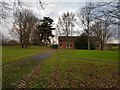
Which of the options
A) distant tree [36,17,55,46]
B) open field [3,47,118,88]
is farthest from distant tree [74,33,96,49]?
open field [3,47,118,88]

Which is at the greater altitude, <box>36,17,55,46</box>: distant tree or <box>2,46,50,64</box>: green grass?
<box>36,17,55,46</box>: distant tree

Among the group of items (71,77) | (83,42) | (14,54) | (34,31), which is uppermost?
(34,31)

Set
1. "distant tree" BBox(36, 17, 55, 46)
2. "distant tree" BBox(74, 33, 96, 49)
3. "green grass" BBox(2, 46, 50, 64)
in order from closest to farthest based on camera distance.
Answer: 1. "green grass" BBox(2, 46, 50, 64)
2. "distant tree" BBox(74, 33, 96, 49)
3. "distant tree" BBox(36, 17, 55, 46)

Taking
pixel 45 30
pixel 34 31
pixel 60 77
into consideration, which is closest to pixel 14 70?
pixel 60 77

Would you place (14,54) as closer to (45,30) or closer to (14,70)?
(14,70)

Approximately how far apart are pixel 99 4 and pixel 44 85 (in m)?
6.40

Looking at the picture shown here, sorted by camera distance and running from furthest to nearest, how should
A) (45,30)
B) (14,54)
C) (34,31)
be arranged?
(45,30) < (34,31) < (14,54)

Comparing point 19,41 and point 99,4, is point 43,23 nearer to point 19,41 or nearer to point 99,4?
point 19,41

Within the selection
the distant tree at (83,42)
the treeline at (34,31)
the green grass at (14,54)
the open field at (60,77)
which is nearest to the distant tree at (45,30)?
the treeline at (34,31)

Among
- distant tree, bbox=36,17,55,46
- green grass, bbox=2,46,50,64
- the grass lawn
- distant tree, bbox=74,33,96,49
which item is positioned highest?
distant tree, bbox=36,17,55,46

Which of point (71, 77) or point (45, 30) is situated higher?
point (45, 30)

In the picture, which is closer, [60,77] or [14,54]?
[60,77]

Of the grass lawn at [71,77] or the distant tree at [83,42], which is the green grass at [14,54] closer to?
the grass lawn at [71,77]

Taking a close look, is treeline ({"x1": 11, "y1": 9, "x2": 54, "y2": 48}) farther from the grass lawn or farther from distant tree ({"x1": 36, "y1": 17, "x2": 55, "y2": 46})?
the grass lawn
